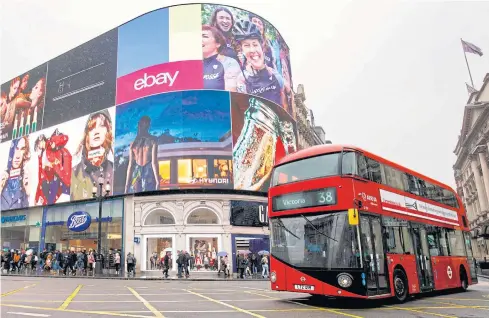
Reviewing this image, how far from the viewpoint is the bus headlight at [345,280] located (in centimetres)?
952

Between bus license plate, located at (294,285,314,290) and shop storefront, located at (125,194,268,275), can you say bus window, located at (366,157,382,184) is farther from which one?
shop storefront, located at (125,194,268,275)

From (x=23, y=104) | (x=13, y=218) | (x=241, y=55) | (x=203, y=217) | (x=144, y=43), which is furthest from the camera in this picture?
(x=23, y=104)

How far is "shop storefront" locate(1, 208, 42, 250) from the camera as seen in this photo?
138 feet

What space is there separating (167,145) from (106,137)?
324 inches

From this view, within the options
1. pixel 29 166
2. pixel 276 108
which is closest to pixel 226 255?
pixel 276 108

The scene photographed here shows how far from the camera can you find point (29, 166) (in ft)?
145

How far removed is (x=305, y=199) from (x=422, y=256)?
5166 millimetres

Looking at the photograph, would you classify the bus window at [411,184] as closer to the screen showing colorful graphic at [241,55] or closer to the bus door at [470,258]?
the bus door at [470,258]

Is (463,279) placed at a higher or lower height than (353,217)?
lower

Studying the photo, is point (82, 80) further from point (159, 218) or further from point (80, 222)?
point (159, 218)

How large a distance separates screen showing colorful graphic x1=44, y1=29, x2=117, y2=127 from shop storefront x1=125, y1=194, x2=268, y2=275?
499 inches

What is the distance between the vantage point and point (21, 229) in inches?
1756

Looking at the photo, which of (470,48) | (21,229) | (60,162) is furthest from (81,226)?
(470,48)

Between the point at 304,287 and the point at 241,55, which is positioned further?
the point at 241,55
